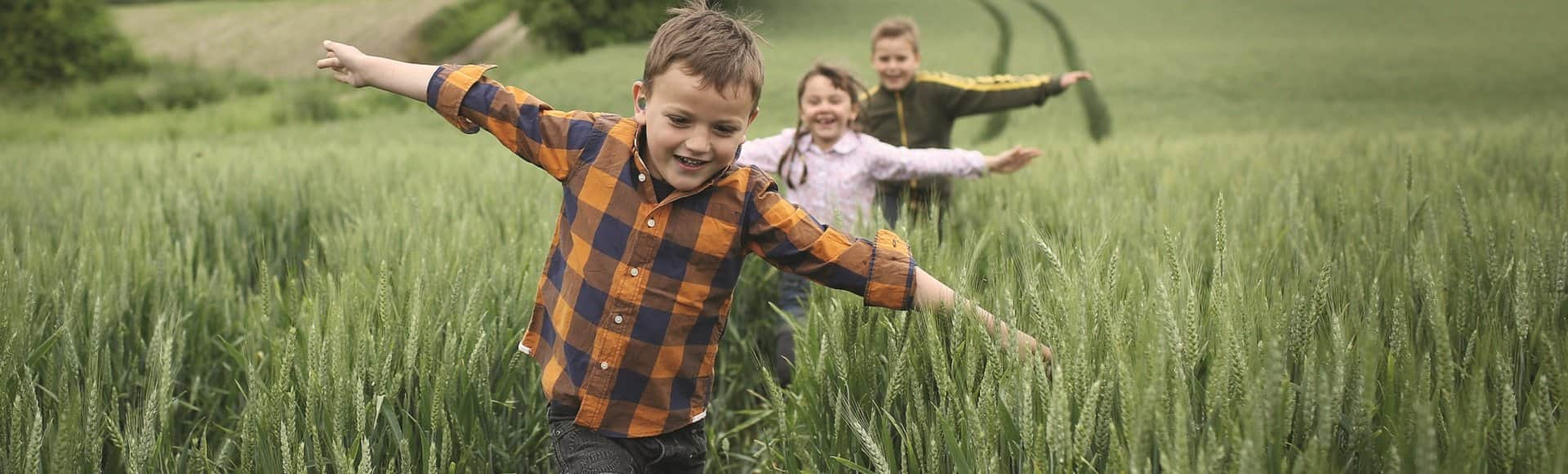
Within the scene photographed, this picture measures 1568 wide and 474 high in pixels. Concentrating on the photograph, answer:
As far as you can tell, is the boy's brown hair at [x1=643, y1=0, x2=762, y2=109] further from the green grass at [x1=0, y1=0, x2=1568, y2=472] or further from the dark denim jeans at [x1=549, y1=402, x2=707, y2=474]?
the dark denim jeans at [x1=549, y1=402, x2=707, y2=474]

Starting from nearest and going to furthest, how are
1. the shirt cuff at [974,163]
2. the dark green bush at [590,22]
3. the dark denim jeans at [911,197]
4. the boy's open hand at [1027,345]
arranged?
the boy's open hand at [1027,345] → the shirt cuff at [974,163] → the dark denim jeans at [911,197] → the dark green bush at [590,22]

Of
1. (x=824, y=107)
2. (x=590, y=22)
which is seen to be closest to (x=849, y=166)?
(x=824, y=107)

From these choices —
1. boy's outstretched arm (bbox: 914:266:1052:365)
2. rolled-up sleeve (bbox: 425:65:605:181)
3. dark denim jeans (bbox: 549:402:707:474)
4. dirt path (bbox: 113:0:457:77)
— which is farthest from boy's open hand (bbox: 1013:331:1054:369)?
dirt path (bbox: 113:0:457:77)

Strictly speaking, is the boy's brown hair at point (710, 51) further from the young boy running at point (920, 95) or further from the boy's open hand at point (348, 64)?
the young boy running at point (920, 95)

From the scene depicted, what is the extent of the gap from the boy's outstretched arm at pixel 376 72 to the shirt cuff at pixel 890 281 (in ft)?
2.58

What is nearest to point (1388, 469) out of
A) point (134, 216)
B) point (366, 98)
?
point (134, 216)

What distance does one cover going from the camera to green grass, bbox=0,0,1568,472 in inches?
44.2

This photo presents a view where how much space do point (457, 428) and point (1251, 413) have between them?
1.27 metres

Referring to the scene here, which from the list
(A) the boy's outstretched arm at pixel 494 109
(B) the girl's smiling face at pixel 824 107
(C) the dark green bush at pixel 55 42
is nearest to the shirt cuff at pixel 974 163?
(B) the girl's smiling face at pixel 824 107

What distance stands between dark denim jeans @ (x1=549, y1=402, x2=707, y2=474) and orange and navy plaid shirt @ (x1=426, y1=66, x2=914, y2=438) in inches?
1.0

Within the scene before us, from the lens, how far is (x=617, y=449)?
1572 millimetres

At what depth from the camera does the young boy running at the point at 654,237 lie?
145 centimetres

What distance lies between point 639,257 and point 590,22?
15922mm

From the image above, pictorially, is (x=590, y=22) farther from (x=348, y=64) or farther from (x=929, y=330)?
(x=929, y=330)
